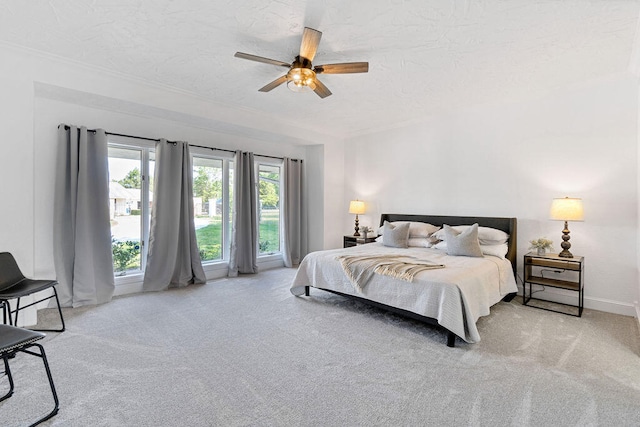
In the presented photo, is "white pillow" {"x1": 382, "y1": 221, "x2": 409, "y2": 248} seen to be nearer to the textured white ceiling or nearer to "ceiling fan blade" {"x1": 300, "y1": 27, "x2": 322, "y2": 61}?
the textured white ceiling

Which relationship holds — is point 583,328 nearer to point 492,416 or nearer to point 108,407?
point 492,416

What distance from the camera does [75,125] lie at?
3.68 metres

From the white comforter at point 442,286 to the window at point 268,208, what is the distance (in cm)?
206

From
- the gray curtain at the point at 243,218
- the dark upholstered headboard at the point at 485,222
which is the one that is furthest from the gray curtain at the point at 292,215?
the dark upholstered headboard at the point at 485,222

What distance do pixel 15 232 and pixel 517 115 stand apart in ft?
19.8

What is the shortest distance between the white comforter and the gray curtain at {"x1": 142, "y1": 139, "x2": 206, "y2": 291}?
1749 millimetres

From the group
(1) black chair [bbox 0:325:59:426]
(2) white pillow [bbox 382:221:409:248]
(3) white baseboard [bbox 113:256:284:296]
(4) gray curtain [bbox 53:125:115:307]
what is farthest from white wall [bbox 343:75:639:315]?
(1) black chair [bbox 0:325:59:426]

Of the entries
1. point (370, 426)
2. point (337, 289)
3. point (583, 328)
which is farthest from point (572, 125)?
point (370, 426)

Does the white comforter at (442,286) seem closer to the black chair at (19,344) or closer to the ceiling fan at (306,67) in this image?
the ceiling fan at (306,67)

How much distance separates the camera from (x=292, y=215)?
19.9 feet

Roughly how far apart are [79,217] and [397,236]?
410cm

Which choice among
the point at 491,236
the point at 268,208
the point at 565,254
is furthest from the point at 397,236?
the point at 268,208

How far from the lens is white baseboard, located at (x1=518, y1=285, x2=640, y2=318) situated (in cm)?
337

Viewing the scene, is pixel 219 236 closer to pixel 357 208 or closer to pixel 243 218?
pixel 243 218
